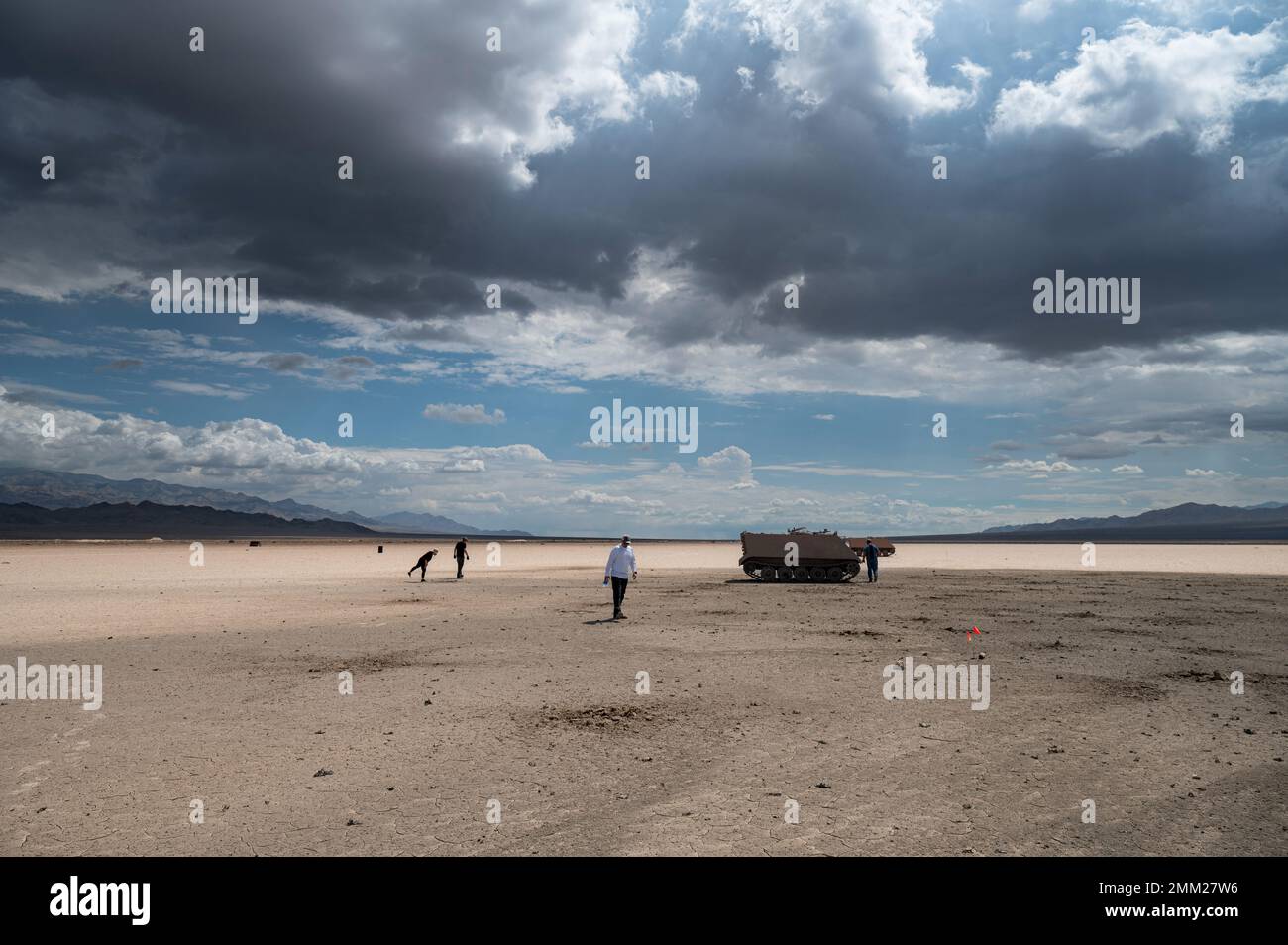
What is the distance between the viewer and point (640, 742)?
30.8 feet

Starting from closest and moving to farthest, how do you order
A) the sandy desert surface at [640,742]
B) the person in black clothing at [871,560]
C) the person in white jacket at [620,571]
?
the sandy desert surface at [640,742], the person in white jacket at [620,571], the person in black clothing at [871,560]

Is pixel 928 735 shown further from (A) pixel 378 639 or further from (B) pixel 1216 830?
(A) pixel 378 639

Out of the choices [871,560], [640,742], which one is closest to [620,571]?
[640,742]

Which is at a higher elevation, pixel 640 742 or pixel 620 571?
pixel 620 571

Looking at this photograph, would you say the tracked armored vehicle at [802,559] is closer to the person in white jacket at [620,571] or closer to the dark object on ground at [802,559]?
the dark object on ground at [802,559]

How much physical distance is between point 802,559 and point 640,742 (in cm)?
2897

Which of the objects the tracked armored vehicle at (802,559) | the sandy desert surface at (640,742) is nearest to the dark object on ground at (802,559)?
the tracked armored vehicle at (802,559)

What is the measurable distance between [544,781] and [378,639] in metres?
11.4

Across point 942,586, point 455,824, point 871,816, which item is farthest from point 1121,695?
point 942,586

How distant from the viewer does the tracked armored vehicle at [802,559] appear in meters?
37.3

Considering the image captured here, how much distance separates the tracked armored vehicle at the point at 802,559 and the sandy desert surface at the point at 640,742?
16195mm

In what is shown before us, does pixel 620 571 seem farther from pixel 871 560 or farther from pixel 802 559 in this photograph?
pixel 871 560
